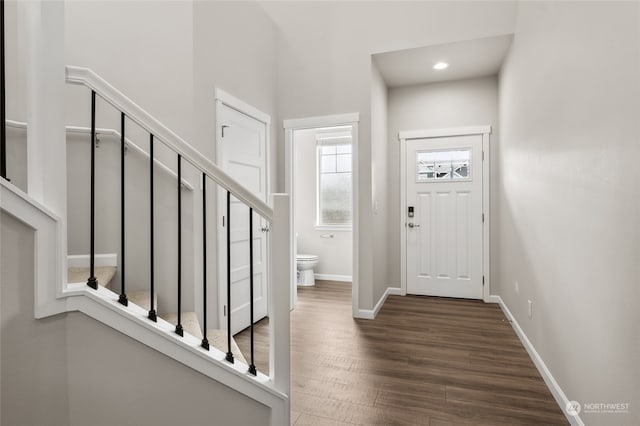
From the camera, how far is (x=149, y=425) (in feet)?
4.70

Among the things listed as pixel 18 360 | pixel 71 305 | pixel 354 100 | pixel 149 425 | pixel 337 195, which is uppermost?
pixel 354 100

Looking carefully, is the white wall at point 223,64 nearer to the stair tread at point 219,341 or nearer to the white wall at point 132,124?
the white wall at point 132,124

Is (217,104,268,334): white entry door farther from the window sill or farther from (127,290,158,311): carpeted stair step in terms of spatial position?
the window sill

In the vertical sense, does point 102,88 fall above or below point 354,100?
below

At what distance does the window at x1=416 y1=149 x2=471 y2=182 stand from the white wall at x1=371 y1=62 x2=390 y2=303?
45 centimetres

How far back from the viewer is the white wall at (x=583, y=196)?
135 centimetres

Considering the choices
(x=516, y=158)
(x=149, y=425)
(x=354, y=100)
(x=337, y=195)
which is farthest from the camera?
(x=337, y=195)

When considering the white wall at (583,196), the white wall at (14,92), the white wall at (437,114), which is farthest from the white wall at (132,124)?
the white wall at (437,114)

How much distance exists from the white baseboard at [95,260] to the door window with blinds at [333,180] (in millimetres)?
3599

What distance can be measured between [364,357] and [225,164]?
191 centimetres

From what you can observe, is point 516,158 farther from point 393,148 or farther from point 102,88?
point 102,88

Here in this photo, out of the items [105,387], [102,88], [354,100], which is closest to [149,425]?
[105,387]

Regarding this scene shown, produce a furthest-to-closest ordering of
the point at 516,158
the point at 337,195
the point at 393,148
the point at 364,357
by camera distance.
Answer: the point at 337,195 → the point at 393,148 → the point at 516,158 → the point at 364,357
